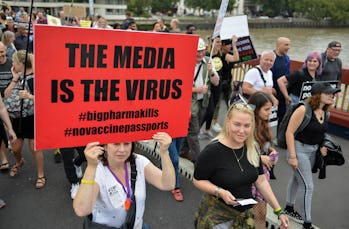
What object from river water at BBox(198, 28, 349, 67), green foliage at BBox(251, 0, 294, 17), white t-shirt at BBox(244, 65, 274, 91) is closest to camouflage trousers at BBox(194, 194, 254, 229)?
white t-shirt at BBox(244, 65, 274, 91)

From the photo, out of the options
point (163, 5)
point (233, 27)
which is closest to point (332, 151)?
point (233, 27)

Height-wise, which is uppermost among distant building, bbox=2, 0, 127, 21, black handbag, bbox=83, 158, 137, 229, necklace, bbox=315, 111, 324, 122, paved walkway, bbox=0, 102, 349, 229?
distant building, bbox=2, 0, 127, 21

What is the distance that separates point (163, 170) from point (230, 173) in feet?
1.70

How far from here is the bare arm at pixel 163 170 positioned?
2049 millimetres

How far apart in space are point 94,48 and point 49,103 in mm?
392

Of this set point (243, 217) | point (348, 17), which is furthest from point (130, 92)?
point (348, 17)

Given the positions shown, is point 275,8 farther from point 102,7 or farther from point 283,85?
point 283,85

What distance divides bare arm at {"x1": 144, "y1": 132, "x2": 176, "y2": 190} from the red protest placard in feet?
0.28

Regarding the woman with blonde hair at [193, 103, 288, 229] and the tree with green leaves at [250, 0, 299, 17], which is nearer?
the woman with blonde hair at [193, 103, 288, 229]

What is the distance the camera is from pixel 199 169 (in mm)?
2416

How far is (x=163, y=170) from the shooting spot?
6.97 ft

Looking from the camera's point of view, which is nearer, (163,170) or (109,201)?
(109,201)

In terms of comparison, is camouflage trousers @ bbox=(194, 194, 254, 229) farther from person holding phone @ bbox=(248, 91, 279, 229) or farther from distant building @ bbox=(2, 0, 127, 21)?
distant building @ bbox=(2, 0, 127, 21)

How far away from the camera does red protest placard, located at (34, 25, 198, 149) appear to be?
176 cm
